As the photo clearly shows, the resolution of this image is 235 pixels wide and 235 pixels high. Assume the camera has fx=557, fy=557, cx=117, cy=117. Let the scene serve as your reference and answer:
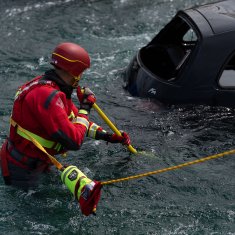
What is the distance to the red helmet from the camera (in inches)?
211

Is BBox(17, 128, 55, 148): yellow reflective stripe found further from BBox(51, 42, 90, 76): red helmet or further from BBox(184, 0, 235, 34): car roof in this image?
BBox(184, 0, 235, 34): car roof

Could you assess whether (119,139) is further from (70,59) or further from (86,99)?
(70,59)

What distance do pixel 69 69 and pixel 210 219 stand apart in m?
2.04

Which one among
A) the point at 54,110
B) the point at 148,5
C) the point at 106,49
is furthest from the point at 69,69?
the point at 148,5

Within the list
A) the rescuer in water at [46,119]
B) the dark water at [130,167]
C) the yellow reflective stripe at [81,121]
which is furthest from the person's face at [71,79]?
the dark water at [130,167]

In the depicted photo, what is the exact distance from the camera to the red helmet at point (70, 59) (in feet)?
17.6

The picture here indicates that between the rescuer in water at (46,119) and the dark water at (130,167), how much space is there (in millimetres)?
402

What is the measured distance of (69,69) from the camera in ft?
17.7

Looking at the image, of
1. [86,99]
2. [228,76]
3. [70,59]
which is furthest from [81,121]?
[228,76]

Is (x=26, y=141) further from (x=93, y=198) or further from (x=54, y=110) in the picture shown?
(x=93, y=198)

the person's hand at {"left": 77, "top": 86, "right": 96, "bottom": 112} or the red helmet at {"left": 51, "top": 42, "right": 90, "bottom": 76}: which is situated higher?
the red helmet at {"left": 51, "top": 42, "right": 90, "bottom": 76}

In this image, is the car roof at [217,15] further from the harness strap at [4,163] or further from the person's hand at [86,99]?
the harness strap at [4,163]

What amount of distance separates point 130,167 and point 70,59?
170cm

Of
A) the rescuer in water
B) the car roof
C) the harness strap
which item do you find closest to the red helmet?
the rescuer in water
